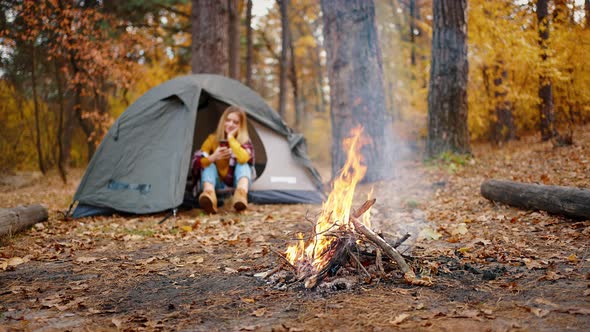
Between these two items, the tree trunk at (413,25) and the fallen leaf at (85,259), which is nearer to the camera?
the fallen leaf at (85,259)

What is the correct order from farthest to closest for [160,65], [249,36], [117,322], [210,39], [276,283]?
[249,36] < [160,65] < [210,39] < [276,283] < [117,322]

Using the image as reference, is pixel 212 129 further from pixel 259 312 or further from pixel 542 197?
pixel 259 312

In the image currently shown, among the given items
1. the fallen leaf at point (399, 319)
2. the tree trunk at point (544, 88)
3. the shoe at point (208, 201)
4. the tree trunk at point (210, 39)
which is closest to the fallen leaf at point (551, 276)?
the fallen leaf at point (399, 319)

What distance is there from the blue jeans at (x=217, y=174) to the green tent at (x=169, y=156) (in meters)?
0.28

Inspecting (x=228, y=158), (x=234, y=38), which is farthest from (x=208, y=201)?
(x=234, y=38)

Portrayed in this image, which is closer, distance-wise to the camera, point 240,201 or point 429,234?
point 429,234

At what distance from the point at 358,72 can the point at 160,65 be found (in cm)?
1019

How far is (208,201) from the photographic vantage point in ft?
19.6

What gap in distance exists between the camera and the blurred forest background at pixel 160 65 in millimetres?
8444

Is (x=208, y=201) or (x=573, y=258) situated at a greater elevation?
(x=208, y=201)

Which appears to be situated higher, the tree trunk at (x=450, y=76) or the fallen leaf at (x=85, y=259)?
the tree trunk at (x=450, y=76)

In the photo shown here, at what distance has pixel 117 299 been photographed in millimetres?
2869

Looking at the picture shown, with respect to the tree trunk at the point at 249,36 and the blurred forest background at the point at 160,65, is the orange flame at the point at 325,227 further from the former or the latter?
the tree trunk at the point at 249,36

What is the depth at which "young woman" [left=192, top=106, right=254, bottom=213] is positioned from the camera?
6387 millimetres
